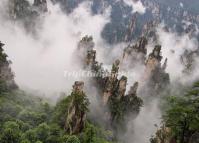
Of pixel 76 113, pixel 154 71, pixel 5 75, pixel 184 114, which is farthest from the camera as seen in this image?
pixel 154 71

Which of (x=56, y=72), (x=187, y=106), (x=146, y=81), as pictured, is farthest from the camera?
(x=56, y=72)

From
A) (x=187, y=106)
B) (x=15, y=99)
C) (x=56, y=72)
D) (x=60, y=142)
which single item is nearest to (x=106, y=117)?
(x=15, y=99)

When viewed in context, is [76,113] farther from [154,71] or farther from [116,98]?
[154,71]

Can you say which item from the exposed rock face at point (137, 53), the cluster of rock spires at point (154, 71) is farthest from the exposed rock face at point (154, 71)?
the exposed rock face at point (137, 53)

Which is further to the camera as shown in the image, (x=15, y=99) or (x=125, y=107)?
(x=125, y=107)

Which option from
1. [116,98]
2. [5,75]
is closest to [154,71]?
[116,98]

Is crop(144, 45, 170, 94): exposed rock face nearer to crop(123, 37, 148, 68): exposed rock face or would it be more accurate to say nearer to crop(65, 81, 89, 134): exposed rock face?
crop(123, 37, 148, 68): exposed rock face

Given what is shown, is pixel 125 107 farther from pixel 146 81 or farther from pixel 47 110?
pixel 146 81

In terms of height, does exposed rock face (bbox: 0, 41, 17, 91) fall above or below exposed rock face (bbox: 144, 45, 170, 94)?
below

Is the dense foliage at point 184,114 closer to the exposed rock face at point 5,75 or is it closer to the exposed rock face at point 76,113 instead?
the exposed rock face at point 76,113

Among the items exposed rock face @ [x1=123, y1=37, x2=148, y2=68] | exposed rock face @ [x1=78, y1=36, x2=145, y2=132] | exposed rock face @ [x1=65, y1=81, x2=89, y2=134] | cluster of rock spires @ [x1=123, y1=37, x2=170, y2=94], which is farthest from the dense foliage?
exposed rock face @ [x1=123, y1=37, x2=148, y2=68]

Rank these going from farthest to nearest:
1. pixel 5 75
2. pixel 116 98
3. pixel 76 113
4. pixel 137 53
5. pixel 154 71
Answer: pixel 137 53, pixel 154 71, pixel 116 98, pixel 5 75, pixel 76 113
